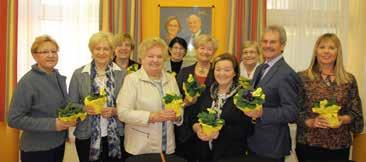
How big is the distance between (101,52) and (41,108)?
59cm

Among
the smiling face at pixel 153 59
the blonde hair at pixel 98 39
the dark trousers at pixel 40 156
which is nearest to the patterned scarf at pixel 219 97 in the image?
the smiling face at pixel 153 59

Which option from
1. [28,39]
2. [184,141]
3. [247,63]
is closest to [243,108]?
[184,141]

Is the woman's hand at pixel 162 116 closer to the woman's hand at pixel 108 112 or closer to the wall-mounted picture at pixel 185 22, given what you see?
the woman's hand at pixel 108 112

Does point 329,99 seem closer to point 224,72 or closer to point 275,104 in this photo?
point 275,104

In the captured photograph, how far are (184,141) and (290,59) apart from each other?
257cm

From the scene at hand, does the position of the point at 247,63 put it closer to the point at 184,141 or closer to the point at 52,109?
the point at 184,141

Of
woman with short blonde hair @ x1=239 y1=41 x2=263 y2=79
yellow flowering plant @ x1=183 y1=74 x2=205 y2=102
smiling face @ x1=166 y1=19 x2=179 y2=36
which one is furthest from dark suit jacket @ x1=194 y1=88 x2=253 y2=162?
smiling face @ x1=166 y1=19 x2=179 y2=36

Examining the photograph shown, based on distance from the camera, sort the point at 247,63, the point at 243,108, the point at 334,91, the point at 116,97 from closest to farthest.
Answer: the point at 243,108, the point at 334,91, the point at 116,97, the point at 247,63

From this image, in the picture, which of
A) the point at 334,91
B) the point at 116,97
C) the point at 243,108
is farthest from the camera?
the point at 116,97

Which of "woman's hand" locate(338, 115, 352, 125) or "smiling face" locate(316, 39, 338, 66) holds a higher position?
"smiling face" locate(316, 39, 338, 66)

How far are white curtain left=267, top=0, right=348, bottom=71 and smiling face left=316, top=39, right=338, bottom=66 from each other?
224cm

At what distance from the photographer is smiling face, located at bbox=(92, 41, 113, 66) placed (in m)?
2.97

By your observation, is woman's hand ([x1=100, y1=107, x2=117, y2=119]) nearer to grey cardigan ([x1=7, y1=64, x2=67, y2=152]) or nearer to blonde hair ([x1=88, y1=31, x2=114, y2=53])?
grey cardigan ([x1=7, y1=64, x2=67, y2=152])

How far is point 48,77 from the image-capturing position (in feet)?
9.21
